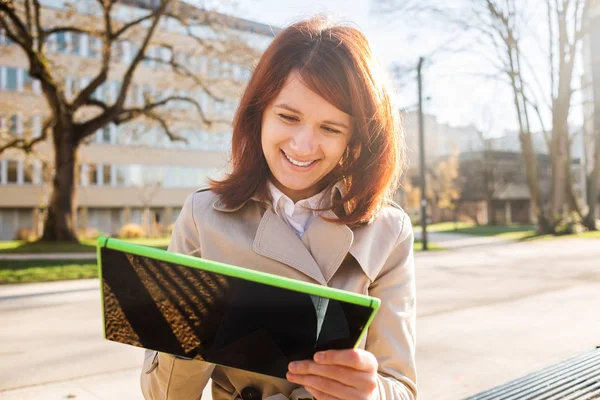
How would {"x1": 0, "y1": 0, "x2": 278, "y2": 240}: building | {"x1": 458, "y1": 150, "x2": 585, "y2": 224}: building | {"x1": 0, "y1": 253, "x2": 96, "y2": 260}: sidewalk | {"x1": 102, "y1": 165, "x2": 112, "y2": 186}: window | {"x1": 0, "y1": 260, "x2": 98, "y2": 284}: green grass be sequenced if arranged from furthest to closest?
{"x1": 458, "y1": 150, "x2": 585, "y2": 224}: building < {"x1": 102, "y1": 165, "x2": 112, "y2": 186}: window < {"x1": 0, "y1": 0, "x2": 278, "y2": 240}: building < {"x1": 0, "y1": 253, "x2": 96, "y2": 260}: sidewalk < {"x1": 0, "y1": 260, "x2": 98, "y2": 284}: green grass

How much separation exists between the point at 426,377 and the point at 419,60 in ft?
57.1

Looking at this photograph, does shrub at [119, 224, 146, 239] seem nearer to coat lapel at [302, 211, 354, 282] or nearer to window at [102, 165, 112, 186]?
window at [102, 165, 112, 186]

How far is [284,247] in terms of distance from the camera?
1.64 m

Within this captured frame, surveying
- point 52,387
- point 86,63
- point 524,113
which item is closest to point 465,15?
point 524,113

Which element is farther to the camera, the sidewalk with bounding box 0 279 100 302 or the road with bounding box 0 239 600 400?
the sidewalk with bounding box 0 279 100 302

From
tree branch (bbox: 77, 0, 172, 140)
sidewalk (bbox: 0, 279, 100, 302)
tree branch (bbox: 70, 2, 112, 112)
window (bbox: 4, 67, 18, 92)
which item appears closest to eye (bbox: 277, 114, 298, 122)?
sidewalk (bbox: 0, 279, 100, 302)

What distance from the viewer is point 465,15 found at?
22.8m

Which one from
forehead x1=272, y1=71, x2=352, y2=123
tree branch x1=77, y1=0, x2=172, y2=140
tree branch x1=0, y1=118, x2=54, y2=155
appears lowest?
forehead x1=272, y1=71, x2=352, y2=123

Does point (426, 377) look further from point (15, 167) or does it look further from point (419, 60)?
point (15, 167)

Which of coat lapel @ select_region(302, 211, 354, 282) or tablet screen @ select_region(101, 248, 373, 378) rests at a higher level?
coat lapel @ select_region(302, 211, 354, 282)

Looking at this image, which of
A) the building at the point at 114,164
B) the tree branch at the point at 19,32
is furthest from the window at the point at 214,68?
the building at the point at 114,164

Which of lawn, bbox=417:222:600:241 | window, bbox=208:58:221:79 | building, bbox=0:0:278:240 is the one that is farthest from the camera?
building, bbox=0:0:278:240

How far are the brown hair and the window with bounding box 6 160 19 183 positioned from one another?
41.4 meters

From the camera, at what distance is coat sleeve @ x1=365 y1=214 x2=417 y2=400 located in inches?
59.4
